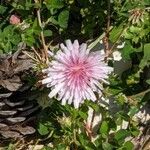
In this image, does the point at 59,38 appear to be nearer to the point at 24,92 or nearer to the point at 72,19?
the point at 72,19

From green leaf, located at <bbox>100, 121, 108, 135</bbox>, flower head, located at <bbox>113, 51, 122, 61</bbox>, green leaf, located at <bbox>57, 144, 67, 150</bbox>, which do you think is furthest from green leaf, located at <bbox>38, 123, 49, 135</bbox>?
flower head, located at <bbox>113, 51, 122, 61</bbox>

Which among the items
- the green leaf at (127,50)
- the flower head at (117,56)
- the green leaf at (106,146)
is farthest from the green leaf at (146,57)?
the green leaf at (106,146)

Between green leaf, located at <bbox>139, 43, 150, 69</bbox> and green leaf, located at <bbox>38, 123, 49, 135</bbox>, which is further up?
green leaf, located at <bbox>139, 43, 150, 69</bbox>

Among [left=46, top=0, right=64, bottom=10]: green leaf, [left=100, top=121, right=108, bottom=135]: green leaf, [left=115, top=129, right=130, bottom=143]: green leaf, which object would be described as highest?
[left=46, top=0, right=64, bottom=10]: green leaf

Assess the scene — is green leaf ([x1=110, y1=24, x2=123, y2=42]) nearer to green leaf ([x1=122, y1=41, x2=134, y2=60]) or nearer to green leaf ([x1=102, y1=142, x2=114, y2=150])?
green leaf ([x1=122, y1=41, x2=134, y2=60])

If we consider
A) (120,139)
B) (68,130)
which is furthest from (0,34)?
(120,139)

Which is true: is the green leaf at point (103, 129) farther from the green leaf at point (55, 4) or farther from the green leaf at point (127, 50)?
the green leaf at point (55, 4)

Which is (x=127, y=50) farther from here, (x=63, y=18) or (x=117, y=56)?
(x=63, y=18)
